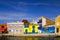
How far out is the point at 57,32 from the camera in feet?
85.3

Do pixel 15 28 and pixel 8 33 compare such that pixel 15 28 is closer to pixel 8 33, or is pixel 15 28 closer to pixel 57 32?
pixel 8 33

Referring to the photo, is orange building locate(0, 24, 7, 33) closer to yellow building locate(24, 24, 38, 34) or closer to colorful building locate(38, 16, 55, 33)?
yellow building locate(24, 24, 38, 34)

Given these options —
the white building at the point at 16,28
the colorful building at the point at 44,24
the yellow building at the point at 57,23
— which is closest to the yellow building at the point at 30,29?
the colorful building at the point at 44,24

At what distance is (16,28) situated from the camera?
86.2ft

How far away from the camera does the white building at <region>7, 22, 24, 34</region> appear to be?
86.3ft

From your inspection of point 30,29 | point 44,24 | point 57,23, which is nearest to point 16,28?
point 30,29

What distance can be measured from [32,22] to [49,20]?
2.10 meters

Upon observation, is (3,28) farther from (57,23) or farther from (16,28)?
(57,23)

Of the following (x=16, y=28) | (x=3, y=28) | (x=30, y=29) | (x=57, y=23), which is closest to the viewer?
(x=57, y=23)

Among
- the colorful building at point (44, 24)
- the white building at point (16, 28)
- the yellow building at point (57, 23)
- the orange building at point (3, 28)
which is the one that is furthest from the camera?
the orange building at point (3, 28)

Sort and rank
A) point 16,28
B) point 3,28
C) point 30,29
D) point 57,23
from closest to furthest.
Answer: point 57,23 < point 16,28 < point 30,29 < point 3,28

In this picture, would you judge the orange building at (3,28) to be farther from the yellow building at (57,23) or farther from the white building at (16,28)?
the yellow building at (57,23)

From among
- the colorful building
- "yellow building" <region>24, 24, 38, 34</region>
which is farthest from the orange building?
the colorful building

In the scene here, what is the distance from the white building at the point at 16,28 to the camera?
2630cm
